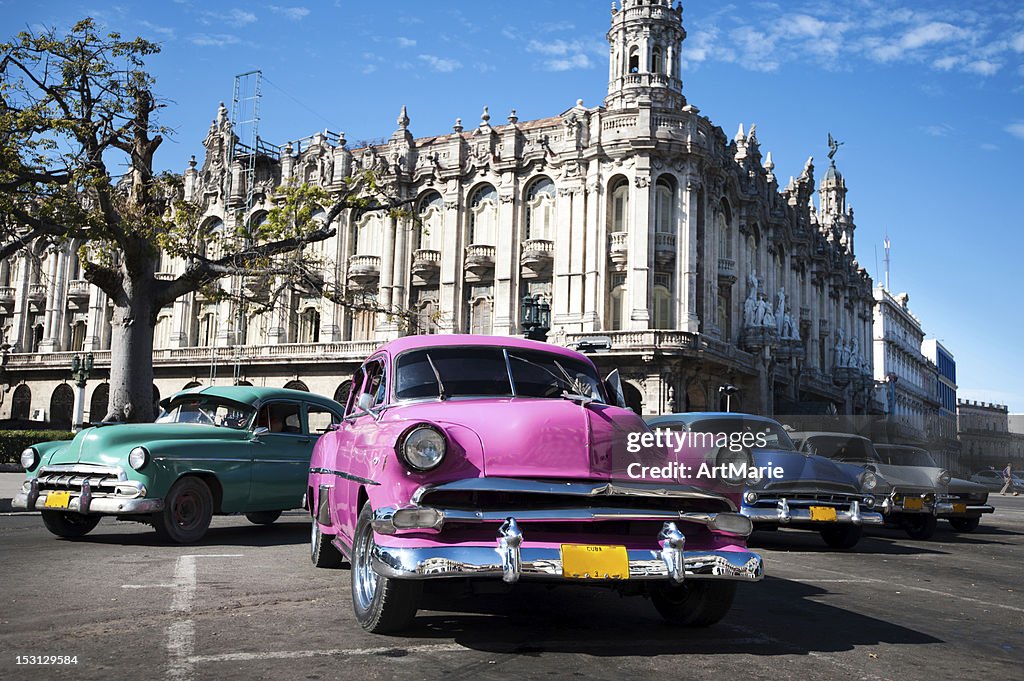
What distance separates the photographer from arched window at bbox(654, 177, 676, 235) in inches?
1554

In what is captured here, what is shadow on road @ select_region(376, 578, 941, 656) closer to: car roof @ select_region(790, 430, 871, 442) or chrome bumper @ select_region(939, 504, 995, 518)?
car roof @ select_region(790, 430, 871, 442)

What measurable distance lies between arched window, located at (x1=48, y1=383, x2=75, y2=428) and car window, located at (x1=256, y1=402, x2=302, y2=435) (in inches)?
1887

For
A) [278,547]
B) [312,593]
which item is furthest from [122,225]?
[312,593]

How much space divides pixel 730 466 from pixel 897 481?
9.10 metres

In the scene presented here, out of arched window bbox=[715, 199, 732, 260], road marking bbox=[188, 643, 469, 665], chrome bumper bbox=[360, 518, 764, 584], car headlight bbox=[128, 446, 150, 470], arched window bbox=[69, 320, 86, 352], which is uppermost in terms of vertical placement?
arched window bbox=[715, 199, 732, 260]

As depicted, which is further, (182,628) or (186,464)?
(186,464)

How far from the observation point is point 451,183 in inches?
1748

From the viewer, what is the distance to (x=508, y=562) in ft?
15.3

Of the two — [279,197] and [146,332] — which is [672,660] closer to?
[146,332]

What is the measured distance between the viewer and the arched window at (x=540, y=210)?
4203cm

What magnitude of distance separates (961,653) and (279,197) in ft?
150

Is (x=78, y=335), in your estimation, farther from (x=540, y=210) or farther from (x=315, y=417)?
(x=315, y=417)

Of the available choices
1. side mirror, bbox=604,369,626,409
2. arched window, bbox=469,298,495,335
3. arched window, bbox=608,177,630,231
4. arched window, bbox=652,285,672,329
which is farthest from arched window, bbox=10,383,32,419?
side mirror, bbox=604,369,626,409

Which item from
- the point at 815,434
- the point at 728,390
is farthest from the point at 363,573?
the point at 728,390
